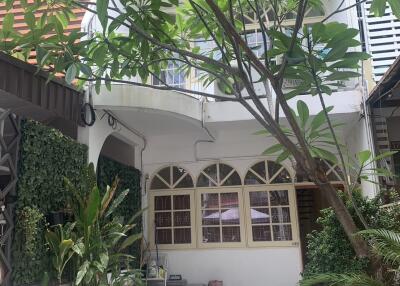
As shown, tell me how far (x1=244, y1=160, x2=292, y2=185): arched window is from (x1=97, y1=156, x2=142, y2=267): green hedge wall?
84.2 inches

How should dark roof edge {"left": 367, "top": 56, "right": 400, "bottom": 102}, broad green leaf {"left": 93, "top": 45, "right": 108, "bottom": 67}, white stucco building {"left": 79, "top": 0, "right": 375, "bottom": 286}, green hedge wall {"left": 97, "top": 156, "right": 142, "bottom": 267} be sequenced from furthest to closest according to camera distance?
white stucco building {"left": 79, "top": 0, "right": 375, "bottom": 286} → green hedge wall {"left": 97, "top": 156, "right": 142, "bottom": 267} → dark roof edge {"left": 367, "top": 56, "right": 400, "bottom": 102} → broad green leaf {"left": 93, "top": 45, "right": 108, "bottom": 67}

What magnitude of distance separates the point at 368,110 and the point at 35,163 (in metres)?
4.68

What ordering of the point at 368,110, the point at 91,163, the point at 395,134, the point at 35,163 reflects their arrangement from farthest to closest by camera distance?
the point at 395,134
the point at 368,110
the point at 91,163
the point at 35,163

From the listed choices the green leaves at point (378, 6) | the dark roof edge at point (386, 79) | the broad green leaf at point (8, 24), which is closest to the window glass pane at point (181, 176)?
the dark roof edge at point (386, 79)

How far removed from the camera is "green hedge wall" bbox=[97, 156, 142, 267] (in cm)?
664

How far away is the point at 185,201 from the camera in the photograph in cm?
831

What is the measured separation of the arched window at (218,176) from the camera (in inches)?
324

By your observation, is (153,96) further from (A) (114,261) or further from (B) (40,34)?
(B) (40,34)

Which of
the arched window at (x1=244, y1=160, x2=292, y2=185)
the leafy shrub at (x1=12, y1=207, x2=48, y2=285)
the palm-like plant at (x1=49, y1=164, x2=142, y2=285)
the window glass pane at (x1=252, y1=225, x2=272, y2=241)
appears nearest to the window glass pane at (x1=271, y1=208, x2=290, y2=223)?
the window glass pane at (x1=252, y1=225, x2=272, y2=241)

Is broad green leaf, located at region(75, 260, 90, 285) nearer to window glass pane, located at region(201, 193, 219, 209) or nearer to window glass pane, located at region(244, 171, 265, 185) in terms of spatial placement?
window glass pane, located at region(201, 193, 219, 209)

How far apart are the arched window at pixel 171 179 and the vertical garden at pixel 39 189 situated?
2.86m

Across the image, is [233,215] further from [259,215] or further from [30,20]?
[30,20]

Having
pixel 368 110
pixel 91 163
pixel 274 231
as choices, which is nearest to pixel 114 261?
pixel 91 163

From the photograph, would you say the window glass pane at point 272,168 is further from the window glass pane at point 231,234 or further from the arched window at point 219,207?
the window glass pane at point 231,234
